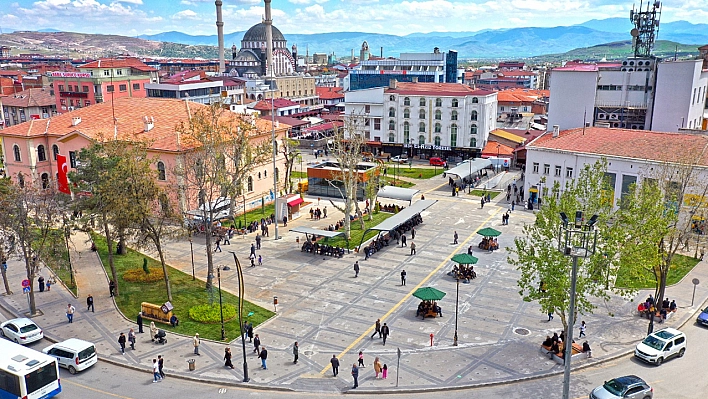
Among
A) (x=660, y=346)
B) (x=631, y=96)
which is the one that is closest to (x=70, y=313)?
(x=660, y=346)

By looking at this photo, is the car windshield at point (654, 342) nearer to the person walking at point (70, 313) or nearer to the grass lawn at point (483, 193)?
the person walking at point (70, 313)

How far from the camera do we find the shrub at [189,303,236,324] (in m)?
32.9

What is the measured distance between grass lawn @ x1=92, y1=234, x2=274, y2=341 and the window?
77.8ft

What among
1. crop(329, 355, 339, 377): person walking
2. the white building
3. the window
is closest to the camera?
crop(329, 355, 339, 377): person walking

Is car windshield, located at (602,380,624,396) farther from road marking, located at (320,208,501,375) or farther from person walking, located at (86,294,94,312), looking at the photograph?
person walking, located at (86,294,94,312)

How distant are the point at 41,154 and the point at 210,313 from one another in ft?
126

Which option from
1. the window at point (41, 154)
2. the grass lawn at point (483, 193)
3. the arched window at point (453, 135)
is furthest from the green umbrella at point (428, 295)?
the arched window at point (453, 135)

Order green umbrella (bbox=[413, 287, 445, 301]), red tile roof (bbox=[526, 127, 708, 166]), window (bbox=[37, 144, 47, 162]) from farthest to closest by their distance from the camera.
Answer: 1. window (bbox=[37, 144, 47, 162])
2. red tile roof (bbox=[526, 127, 708, 166])
3. green umbrella (bbox=[413, 287, 445, 301])

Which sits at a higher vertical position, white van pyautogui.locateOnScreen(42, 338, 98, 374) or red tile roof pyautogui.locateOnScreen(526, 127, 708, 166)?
red tile roof pyautogui.locateOnScreen(526, 127, 708, 166)

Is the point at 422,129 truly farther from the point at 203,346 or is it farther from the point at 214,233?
the point at 203,346

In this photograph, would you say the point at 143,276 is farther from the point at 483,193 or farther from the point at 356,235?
the point at 483,193

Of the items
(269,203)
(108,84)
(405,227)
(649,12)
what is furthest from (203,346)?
(108,84)

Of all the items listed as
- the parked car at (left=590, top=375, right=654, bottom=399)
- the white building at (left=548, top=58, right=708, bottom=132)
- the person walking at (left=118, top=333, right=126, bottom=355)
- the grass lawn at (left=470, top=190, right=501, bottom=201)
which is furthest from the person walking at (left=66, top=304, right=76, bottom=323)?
the white building at (left=548, top=58, right=708, bottom=132)

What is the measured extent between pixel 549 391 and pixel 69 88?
100 m
